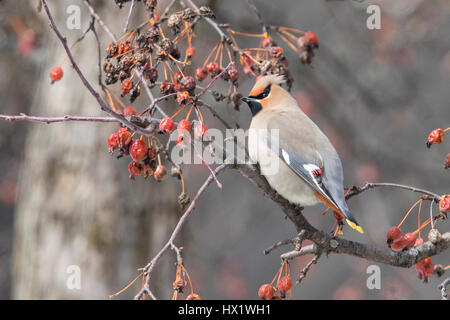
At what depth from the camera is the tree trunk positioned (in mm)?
3838

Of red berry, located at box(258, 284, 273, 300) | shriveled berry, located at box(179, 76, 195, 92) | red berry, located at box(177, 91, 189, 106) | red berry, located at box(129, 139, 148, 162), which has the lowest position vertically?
red berry, located at box(258, 284, 273, 300)

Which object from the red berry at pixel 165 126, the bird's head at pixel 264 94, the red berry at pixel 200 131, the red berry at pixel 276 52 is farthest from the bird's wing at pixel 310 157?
the red berry at pixel 165 126

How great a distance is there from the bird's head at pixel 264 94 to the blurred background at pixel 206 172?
0.45 m

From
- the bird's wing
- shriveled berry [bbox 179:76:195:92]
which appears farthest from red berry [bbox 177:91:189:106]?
the bird's wing

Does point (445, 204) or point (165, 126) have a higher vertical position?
point (165, 126)

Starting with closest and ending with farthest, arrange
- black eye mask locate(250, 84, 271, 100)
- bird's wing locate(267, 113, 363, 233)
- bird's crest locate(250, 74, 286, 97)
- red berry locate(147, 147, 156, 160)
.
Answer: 1. red berry locate(147, 147, 156, 160)
2. bird's wing locate(267, 113, 363, 233)
3. bird's crest locate(250, 74, 286, 97)
4. black eye mask locate(250, 84, 271, 100)

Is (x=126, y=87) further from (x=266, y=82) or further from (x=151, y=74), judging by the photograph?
(x=266, y=82)

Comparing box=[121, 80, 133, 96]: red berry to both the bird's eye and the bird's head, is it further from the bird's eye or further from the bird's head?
the bird's eye

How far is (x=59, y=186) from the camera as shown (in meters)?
3.95

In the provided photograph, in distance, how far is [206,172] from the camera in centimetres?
637

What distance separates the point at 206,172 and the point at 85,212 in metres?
2.62

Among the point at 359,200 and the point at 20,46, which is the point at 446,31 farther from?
the point at 20,46

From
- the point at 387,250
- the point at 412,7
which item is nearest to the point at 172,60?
the point at 387,250

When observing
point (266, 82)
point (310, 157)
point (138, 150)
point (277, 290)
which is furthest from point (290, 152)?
point (138, 150)
